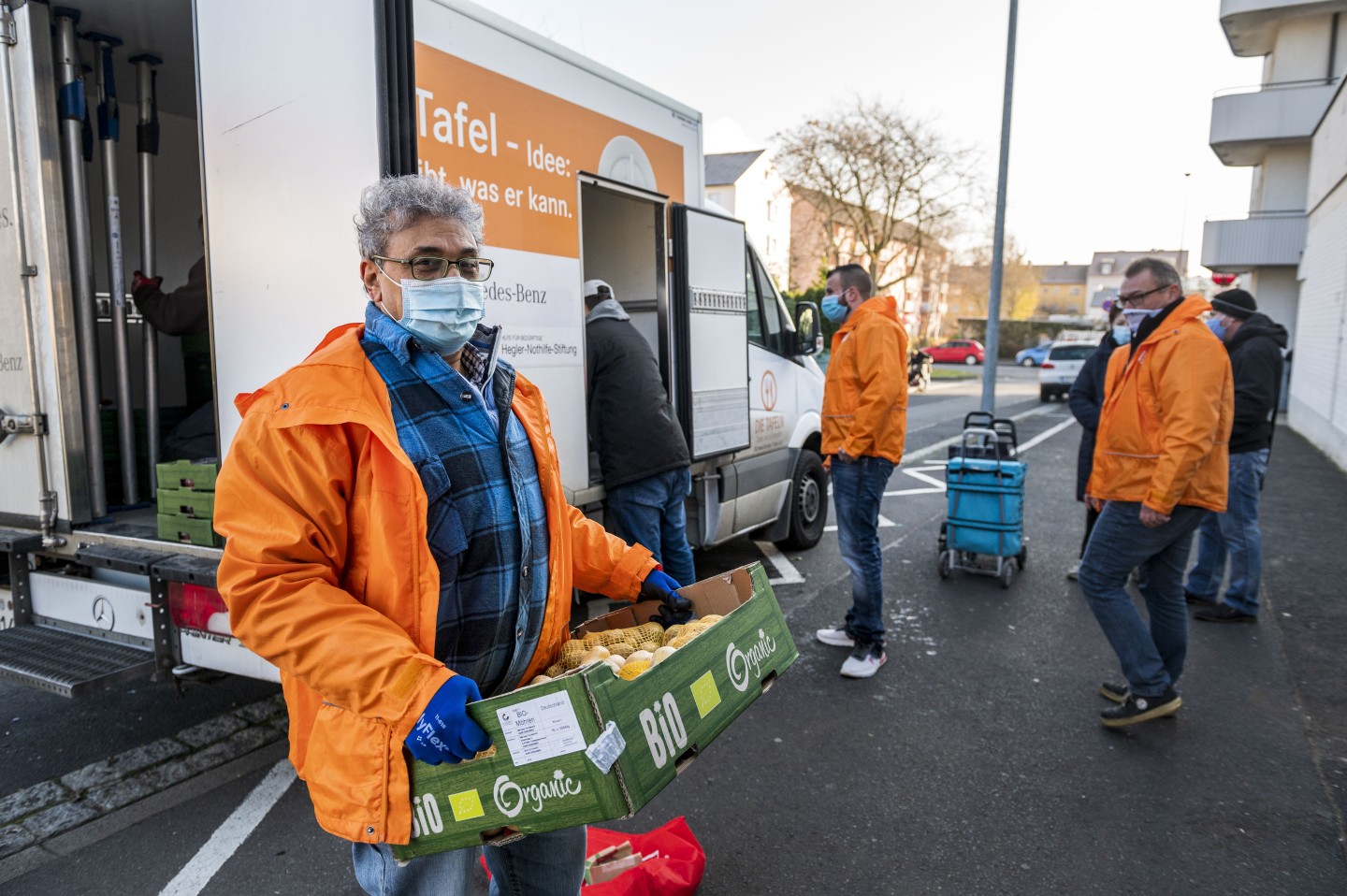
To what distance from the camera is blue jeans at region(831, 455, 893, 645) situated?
454 centimetres

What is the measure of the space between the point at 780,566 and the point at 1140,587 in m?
3.21

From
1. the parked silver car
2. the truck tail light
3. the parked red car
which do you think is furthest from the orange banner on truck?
the parked red car

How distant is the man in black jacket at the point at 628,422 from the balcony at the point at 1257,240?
25254 millimetres

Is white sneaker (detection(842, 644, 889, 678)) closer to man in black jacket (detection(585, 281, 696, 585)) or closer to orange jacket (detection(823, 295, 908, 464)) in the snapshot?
orange jacket (detection(823, 295, 908, 464))

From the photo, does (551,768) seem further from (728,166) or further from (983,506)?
(728,166)

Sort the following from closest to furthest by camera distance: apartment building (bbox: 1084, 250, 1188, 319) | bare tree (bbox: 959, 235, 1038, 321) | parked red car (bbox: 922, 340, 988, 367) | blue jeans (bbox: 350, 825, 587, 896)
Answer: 1. blue jeans (bbox: 350, 825, 587, 896)
2. bare tree (bbox: 959, 235, 1038, 321)
3. parked red car (bbox: 922, 340, 988, 367)
4. apartment building (bbox: 1084, 250, 1188, 319)

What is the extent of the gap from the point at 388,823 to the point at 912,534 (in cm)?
697

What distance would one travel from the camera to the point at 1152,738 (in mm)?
3906

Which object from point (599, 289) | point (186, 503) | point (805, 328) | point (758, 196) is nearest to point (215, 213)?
point (186, 503)

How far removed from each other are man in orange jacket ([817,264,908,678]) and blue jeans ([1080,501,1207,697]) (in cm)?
104

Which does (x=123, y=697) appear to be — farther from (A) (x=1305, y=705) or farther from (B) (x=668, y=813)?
(A) (x=1305, y=705)

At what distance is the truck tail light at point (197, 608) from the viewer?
131 inches

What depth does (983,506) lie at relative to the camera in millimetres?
6148

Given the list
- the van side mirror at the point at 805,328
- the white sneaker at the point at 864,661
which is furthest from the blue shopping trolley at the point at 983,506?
the white sneaker at the point at 864,661
